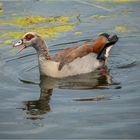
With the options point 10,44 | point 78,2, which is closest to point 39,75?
point 10,44

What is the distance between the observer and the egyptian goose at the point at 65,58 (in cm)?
1539

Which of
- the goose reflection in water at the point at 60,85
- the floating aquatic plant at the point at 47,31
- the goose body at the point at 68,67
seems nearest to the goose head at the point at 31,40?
the goose body at the point at 68,67

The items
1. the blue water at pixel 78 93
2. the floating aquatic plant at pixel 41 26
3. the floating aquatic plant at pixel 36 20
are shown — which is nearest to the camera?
the blue water at pixel 78 93

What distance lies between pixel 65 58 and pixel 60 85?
4.20 feet

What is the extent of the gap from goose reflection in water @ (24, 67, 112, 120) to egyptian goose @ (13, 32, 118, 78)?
0.69 feet

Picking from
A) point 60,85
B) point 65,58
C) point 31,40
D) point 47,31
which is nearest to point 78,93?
point 60,85

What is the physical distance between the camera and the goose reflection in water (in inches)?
499

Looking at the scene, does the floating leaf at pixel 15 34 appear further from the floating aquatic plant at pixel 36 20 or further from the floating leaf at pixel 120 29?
the floating leaf at pixel 120 29

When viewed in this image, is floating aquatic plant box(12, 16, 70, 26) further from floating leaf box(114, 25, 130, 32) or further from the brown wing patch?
the brown wing patch

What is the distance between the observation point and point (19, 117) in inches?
479

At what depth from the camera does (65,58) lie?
610 inches

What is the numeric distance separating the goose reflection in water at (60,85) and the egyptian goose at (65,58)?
212 mm

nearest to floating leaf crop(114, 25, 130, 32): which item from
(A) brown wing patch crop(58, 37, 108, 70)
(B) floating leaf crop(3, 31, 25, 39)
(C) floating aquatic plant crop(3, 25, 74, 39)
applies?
(C) floating aquatic plant crop(3, 25, 74, 39)

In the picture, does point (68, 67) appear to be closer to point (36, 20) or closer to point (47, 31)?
point (47, 31)
